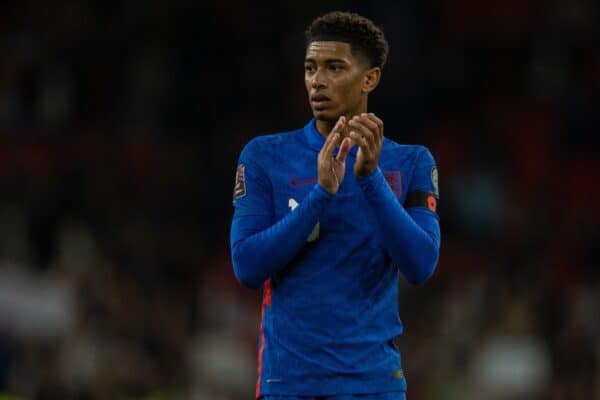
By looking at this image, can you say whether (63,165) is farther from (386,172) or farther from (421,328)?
(386,172)

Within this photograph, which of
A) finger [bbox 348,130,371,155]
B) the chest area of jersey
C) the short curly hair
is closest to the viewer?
finger [bbox 348,130,371,155]

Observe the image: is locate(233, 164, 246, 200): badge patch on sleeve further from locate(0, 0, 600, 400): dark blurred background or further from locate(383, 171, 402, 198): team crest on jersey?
locate(0, 0, 600, 400): dark blurred background

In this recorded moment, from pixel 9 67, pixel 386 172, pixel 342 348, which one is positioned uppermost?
pixel 9 67

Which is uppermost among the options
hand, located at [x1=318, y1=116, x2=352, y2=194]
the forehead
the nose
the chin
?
the forehead

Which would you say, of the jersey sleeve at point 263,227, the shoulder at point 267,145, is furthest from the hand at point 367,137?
the shoulder at point 267,145

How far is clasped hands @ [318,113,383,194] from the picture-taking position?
132 inches

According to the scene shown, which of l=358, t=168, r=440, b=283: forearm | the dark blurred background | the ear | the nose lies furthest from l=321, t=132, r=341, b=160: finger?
the dark blurred background

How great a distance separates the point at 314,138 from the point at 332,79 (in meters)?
0.19

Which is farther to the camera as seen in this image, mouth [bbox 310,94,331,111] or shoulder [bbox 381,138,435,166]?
shoulder [bbox 381,138,435,166]

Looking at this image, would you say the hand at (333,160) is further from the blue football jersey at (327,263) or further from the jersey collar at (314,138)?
the jersey collar at (314,138)

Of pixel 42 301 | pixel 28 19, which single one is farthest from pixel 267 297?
pixel 28 19

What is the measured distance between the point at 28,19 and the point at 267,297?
778cm

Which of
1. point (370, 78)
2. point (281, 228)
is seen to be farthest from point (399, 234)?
point (370, 78)

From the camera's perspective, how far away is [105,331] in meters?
7.50
